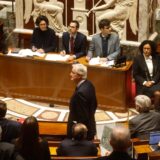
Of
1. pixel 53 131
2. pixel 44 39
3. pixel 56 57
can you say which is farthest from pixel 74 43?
pixel 53 131

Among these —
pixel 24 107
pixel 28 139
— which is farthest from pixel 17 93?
pixel 28 139

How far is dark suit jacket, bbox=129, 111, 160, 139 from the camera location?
651 cm

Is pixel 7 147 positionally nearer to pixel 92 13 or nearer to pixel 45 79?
pixel 45 79

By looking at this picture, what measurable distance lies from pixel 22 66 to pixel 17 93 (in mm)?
544

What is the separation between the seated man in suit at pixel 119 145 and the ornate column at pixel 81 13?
6083 mm

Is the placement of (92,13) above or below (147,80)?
above

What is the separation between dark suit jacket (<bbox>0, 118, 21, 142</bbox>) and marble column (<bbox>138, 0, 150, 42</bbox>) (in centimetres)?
477

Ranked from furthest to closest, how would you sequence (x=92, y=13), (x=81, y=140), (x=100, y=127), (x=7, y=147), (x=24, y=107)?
(x=92, y=13) < (x=24, y=107) < (x=100, y=127) < (x=81, y=140) < (x=7, y=147)

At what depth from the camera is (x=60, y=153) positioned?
5.98m

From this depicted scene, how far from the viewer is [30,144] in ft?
17.3

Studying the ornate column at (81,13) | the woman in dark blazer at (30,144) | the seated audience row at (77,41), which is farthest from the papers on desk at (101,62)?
the woman in dark blazer at (30,144)

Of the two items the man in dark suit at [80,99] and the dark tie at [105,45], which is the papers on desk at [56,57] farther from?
the man in dark suit at [80,99]

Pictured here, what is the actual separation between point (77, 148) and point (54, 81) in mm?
3631

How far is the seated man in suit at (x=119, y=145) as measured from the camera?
4746mm
